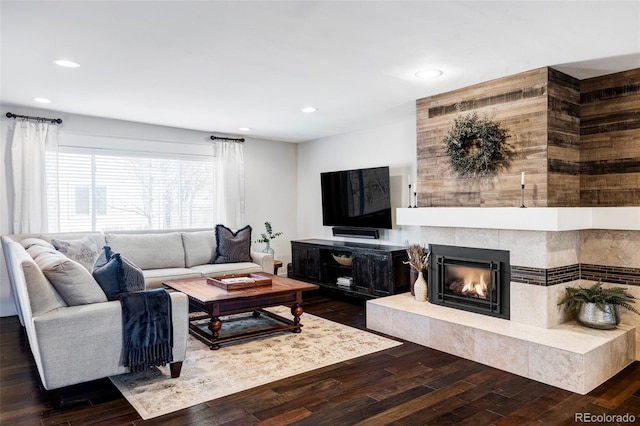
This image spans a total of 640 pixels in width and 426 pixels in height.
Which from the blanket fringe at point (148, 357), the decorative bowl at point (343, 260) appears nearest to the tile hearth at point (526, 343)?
the decorative bowl at point (343, 260)

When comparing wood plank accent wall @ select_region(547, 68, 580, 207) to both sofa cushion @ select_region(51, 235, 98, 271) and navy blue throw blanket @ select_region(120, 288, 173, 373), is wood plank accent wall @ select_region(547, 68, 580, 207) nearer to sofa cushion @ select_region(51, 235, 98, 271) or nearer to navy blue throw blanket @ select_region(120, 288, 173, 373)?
navy blue throw blanket @ select_region(120, 288, 173, 373)

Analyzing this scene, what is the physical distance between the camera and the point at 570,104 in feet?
12.2

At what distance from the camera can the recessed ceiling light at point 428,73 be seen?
140 inches

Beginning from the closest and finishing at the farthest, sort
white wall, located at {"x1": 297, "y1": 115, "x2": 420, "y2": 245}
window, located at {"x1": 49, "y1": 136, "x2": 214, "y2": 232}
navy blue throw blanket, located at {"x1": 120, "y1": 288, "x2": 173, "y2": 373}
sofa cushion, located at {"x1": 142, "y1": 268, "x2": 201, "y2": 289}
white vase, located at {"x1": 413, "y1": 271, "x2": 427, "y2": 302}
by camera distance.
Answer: navy blue throw blanket, located at {"x1": 120, "y1": 288, "x2": 173, "y2": 373}
white vase, located at {"x1": 413, "y1": 271, "x2": 427, "y2": 302}
sofa cushion, located at {"x1": 142, "y1": 268, "x2": 201, "y2": 289}
window, located at {"x1": 49, "y1": 136, "x2": 214, "y2": 232}
white wall, located at {"x1": 297, "y1": 115, "x2": 420, "y2": 245}

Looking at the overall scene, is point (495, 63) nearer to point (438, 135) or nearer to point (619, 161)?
point (438, 135)

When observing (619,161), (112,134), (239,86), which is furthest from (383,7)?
(112,134)

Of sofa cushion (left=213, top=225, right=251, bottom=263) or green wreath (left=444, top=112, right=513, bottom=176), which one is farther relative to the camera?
sofa cushion (left=213, top=225, right=251, bottom=263)

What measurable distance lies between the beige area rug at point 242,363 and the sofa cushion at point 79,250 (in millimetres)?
1625

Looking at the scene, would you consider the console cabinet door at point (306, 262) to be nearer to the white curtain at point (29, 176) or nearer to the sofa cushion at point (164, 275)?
the sofa cushion at point (164, 275)

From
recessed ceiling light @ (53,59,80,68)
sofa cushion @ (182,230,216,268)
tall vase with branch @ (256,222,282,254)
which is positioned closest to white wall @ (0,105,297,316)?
tall vase with branch @ (256,222,282,254)

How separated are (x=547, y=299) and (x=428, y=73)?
2106 mm

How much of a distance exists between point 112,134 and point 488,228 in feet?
15.6

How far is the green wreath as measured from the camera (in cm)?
378

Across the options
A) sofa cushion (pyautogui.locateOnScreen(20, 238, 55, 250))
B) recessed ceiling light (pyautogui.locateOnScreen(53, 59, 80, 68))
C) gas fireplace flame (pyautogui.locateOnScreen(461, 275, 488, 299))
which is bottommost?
gas fireplace flame (pyautogui.locateOnScreen(461, 275, 488, 299))
